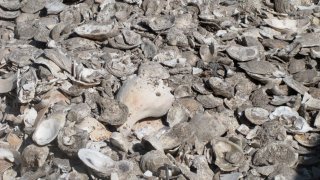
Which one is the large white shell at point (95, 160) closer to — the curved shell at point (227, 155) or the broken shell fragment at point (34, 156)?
the broken shell fragment at point (34, 156)

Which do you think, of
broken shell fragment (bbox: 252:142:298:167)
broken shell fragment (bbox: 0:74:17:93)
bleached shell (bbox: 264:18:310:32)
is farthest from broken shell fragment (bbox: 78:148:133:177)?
bleached shell (bbox: 264:18:310:32)

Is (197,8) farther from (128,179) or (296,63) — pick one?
(128,179)

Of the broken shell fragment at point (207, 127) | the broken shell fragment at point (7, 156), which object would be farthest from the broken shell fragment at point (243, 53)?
the broken shell fragment at point (7, 156)

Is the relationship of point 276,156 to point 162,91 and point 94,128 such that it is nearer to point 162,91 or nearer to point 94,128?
point 162,91

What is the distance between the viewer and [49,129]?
2.75 metres

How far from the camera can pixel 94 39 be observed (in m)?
3.34

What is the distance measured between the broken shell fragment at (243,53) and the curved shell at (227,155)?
604mm

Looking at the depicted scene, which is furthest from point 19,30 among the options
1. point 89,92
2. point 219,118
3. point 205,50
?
point 219,118

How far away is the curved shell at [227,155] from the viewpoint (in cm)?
265

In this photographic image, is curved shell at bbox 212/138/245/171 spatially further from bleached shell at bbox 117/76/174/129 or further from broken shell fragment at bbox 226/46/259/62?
broken shell fragment at bbox 226/46/259/62

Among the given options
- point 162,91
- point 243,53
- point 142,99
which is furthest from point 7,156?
point 243,53

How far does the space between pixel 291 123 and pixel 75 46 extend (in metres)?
1.18

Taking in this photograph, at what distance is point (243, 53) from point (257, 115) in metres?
0.42

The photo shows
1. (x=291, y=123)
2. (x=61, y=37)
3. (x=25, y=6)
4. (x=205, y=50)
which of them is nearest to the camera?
(x=291, y=123)
